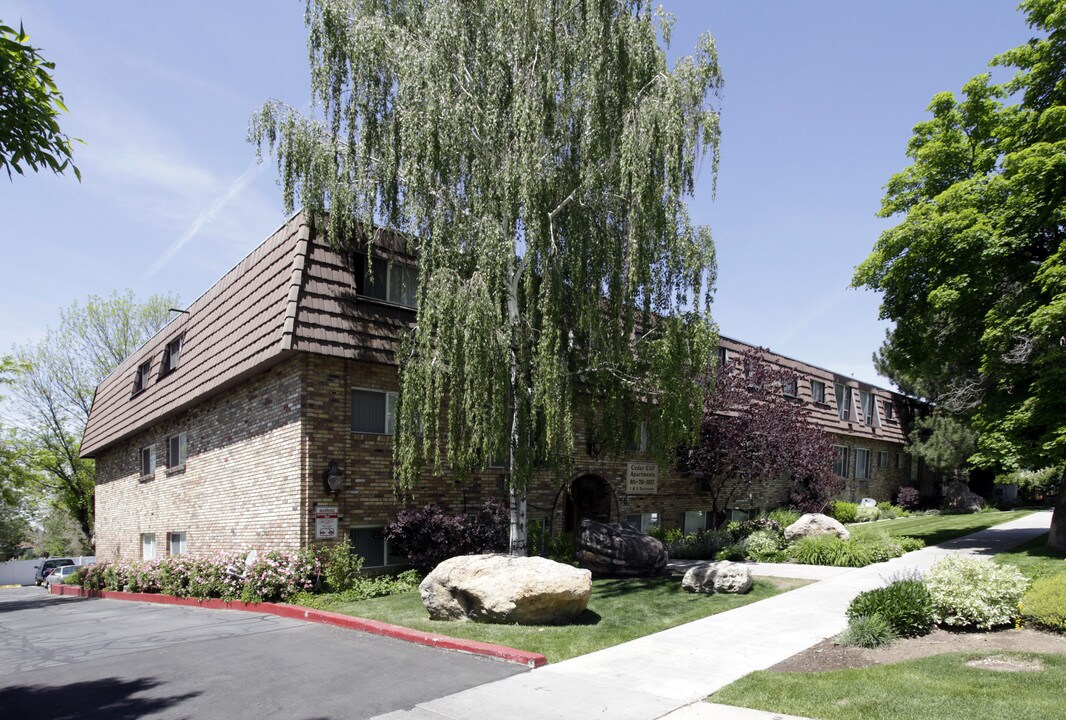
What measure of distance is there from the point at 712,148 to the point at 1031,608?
27.3 feet

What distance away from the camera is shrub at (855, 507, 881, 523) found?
91.8 ft

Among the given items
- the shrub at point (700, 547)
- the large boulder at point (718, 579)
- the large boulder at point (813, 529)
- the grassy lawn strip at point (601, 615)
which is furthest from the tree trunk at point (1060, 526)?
the large boulder at point (718, 579)

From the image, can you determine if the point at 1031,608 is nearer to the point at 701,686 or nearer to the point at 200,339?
the point at 701,686

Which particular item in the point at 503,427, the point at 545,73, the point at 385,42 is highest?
the point at 385,42

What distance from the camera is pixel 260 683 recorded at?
24.7 ft

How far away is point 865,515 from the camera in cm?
2827

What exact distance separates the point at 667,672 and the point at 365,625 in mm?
4521

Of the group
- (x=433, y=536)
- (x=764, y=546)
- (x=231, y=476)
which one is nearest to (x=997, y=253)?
(x=764, y=546)

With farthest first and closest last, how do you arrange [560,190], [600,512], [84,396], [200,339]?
[84,396]
[600,512]
[200,339]
[560,190]

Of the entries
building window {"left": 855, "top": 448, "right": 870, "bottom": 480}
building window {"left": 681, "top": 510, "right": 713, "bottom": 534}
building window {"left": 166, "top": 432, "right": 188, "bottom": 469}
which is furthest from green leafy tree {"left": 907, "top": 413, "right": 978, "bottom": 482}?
building window {"left": 166, "top": 432, "right": 188, "bottom": 469}

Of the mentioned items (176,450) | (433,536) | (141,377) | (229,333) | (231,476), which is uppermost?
(229,333)

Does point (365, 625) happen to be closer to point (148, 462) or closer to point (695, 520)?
point (148, 462)

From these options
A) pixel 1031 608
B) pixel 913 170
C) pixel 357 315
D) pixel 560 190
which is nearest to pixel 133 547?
pixel 357 315

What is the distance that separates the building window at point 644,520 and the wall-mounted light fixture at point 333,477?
9.85 m
